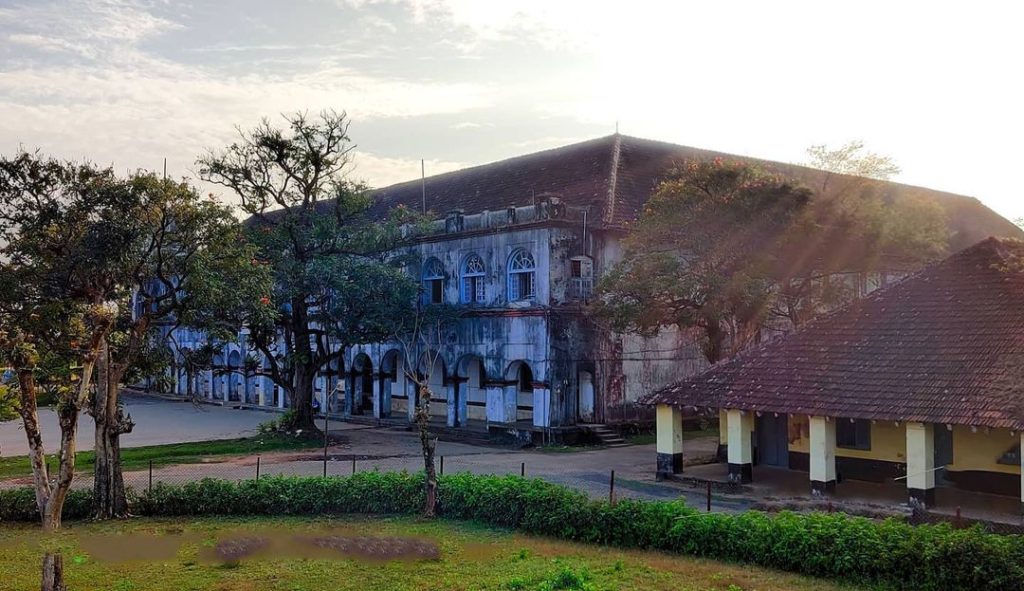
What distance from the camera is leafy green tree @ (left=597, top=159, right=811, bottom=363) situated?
22.1 meters

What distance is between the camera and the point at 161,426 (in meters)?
32.3

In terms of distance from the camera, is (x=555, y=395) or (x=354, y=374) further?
(x=354, y=374)

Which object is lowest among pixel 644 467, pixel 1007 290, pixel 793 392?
pixel 644 467

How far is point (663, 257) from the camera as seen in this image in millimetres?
22484

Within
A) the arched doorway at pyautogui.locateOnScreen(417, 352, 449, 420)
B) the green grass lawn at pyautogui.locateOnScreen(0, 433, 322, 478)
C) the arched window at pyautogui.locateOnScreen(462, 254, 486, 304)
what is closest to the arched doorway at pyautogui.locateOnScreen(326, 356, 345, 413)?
the arched doorway at pyautogui.locateOnScreen(417, 352, 449, 420)

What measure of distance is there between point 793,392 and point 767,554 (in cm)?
650

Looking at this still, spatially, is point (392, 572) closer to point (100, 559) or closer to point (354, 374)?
point (100, 559)

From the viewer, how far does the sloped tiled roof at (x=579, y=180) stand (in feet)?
94.6

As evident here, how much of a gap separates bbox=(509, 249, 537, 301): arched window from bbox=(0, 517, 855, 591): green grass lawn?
14.0 m

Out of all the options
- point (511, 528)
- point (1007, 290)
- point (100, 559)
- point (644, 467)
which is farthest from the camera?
point (644, 467)

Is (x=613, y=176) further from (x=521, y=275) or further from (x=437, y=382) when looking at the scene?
(x=437, y=382)

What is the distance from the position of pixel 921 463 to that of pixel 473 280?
54.7 ft

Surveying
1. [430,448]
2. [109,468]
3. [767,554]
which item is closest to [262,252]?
[109,468]

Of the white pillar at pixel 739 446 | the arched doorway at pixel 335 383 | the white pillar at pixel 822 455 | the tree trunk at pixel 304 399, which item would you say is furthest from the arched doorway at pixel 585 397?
the arched doorway at pixel 335 383
